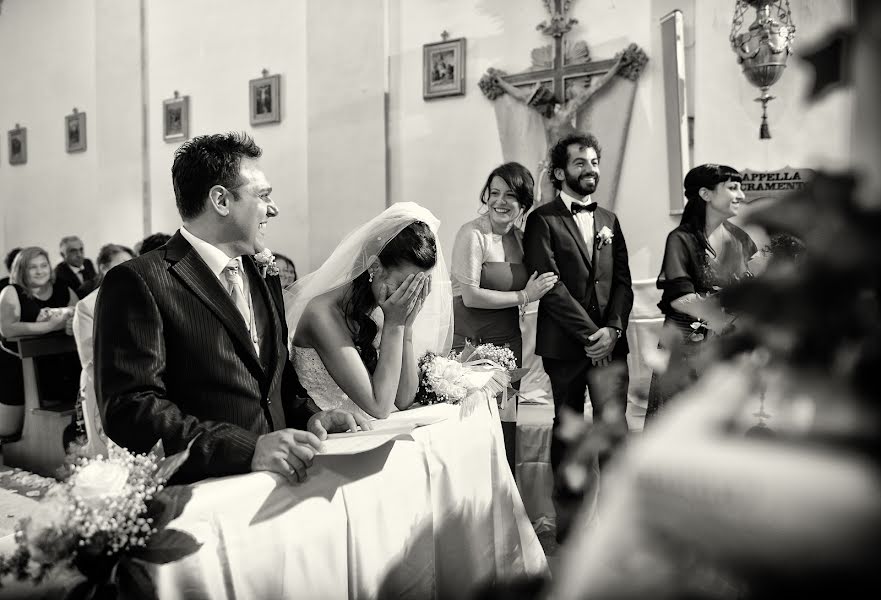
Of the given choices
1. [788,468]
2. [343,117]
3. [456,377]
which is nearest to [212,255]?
[456,377]

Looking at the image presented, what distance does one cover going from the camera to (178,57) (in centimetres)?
934

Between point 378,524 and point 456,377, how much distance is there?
951mm

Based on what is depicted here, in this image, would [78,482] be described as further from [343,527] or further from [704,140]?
[704,140]

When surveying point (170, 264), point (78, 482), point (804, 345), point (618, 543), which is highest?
point (170, 264)

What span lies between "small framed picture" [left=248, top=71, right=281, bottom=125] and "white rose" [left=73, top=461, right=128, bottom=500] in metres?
7.40

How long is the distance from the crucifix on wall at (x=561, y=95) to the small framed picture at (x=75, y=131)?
22.2 feet

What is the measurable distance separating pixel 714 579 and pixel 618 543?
0.26m

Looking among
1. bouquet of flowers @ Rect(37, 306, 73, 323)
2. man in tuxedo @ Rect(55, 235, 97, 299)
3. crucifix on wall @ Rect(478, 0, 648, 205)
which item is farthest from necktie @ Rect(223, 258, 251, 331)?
man in tuxedo @ Rect(55, 235, 97, 299)

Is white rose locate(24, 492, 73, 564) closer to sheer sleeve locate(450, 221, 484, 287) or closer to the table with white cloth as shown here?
the table with white cloth

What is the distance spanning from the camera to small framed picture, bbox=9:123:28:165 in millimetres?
11500

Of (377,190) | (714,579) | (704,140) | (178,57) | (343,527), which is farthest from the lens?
(178,57)

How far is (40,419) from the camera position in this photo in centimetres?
562

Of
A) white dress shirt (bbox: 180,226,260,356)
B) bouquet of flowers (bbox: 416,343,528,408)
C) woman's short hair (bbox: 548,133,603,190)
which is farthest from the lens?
woman's short hair (bbox: 548,133,603,190)

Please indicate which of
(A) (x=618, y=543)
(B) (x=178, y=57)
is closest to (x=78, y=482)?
(A) (x=618, y=543)
